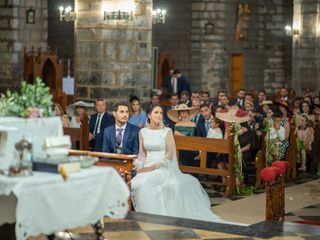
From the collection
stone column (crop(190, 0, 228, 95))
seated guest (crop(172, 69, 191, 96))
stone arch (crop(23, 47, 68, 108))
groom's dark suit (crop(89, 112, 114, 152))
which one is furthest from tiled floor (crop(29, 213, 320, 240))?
stone column (crop(190, 0, 228, 95))

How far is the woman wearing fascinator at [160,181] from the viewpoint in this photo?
11000 mm

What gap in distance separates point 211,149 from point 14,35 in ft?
28.8

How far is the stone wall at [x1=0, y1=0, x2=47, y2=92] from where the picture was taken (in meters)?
20.9

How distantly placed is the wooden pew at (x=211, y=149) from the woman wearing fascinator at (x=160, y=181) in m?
1.91

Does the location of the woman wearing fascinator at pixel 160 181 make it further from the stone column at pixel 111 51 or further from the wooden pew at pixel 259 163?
the stone column at pixel 111 51

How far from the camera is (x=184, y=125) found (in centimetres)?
1452

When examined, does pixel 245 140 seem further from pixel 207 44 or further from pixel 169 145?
pixel 207 44

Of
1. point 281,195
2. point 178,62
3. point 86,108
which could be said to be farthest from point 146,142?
point 178,62

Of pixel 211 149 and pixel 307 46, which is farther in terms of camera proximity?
pixel 307 46

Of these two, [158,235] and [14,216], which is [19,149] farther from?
[158,235]

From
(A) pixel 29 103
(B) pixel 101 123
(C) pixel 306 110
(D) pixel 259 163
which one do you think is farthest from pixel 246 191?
(A) pixel 29 103

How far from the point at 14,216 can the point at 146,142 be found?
157 inches

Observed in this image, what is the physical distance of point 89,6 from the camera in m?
16.1

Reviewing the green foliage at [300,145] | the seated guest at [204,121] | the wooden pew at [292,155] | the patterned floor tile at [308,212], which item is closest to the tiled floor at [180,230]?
the patterned floor tile at [308,212]
